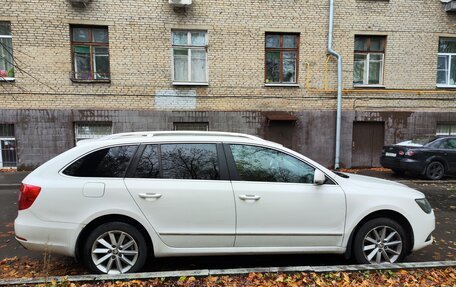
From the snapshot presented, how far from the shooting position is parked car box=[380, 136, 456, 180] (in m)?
9.10

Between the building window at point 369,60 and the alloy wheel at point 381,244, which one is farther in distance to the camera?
the building window at point 369,60

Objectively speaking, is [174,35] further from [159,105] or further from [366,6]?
[366,6]

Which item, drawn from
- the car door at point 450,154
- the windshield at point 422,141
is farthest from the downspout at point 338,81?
the car door at point 450,154

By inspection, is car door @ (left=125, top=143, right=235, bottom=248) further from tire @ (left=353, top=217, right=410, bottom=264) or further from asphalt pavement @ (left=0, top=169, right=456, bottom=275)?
tire @ (left=353, top=217, right=410, bottom=264)

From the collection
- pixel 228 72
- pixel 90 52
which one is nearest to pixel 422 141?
pixel 228 72

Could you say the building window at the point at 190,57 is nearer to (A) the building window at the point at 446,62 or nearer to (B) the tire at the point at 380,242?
(B) the tire at the point at 380,242

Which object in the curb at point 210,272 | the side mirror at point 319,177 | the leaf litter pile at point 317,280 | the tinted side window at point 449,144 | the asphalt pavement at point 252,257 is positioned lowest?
the asphalt pavement at point 252,257

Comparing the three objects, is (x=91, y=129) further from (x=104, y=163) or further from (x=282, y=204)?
(x=282, y=204)

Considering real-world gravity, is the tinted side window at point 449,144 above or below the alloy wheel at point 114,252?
above

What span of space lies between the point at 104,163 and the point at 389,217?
3.34m

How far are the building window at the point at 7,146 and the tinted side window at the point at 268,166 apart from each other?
1000 centimetres

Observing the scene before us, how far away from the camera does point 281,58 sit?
11.2 m

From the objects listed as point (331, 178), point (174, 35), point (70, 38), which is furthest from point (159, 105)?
point (331, 178)

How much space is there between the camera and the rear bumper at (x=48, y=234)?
3209 millimetres
